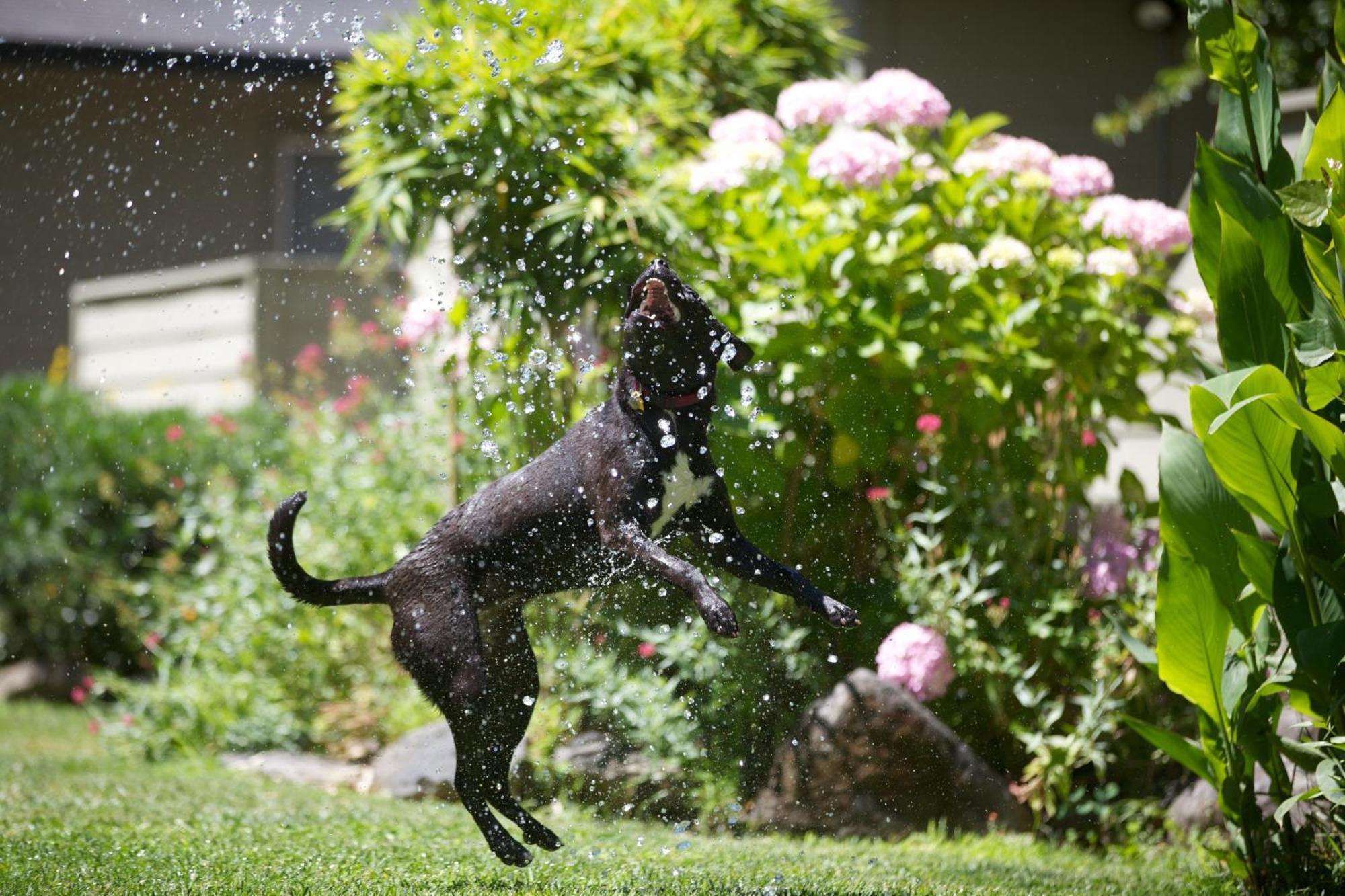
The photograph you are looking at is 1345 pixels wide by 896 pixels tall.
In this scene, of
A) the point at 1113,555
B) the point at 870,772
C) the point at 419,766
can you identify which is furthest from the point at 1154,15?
the point at 419,766

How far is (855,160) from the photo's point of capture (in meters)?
4.07

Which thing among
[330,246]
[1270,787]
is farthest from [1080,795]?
[330,246]

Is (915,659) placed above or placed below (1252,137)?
below

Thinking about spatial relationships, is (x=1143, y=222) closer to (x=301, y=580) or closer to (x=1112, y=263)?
(x=1112, y=263)

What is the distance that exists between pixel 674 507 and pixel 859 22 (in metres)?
4.10

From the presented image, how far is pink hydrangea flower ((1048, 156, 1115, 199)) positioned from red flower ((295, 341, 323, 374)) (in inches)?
134

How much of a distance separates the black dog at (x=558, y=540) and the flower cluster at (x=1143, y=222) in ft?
6.37

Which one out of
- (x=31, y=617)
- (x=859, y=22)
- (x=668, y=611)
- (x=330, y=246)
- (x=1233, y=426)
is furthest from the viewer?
(x=31, y=617)

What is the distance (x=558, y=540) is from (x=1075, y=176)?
97.7 inches

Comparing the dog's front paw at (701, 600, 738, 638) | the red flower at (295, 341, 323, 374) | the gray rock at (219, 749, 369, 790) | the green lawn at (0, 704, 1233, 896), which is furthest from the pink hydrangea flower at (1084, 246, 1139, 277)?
the red flower at (295, 341, 323, 374)

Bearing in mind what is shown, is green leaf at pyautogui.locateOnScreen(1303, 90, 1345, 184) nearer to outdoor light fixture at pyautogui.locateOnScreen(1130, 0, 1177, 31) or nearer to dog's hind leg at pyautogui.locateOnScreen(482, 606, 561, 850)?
dog's hind leg at pyautogui.locateOnScreen(482, 606, 561, 850)

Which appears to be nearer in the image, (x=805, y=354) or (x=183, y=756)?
(x=805, y=354)

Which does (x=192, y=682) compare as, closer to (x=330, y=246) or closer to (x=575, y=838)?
(x=330, y=246)

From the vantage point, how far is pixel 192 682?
228 inches
